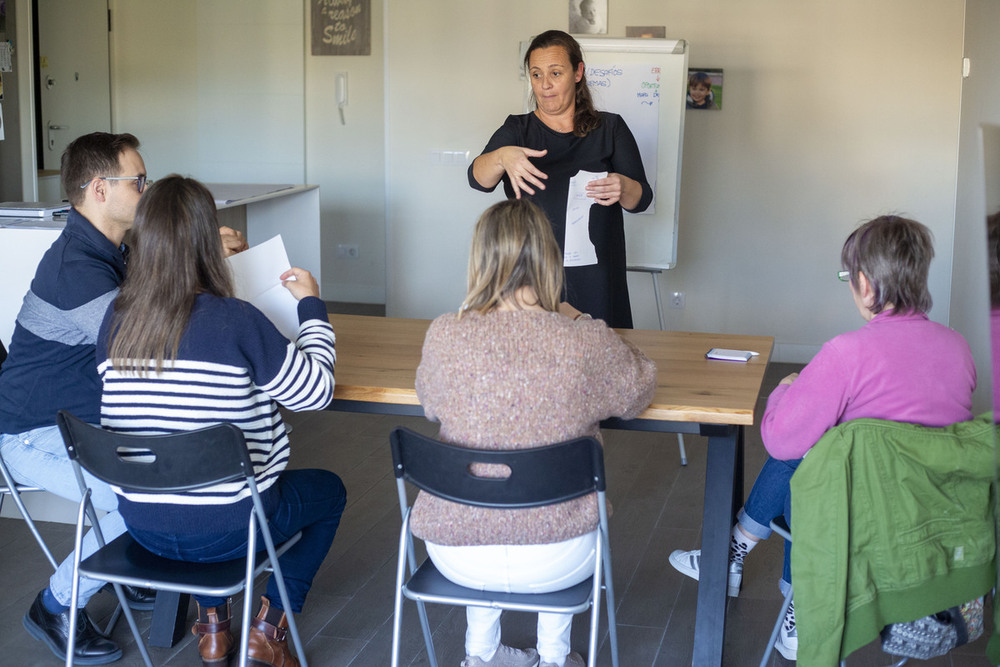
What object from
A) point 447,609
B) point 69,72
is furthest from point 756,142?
point 69,72

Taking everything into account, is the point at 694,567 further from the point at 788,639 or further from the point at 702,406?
the point at 702,406

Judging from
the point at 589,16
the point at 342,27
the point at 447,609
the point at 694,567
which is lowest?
the point at 447,609

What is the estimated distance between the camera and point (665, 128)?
4602 millimetres

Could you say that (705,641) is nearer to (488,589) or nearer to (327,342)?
(488,589)

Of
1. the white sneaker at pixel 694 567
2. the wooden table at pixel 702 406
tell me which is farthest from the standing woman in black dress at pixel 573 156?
the white sneaker at pixel 694 567

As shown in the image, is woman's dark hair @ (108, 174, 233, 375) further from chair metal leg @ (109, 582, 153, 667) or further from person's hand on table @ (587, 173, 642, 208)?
person's hand on table @ (587, 173, 642, 208)

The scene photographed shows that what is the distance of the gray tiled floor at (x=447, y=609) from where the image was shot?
2.38 m

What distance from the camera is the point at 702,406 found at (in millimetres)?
1977

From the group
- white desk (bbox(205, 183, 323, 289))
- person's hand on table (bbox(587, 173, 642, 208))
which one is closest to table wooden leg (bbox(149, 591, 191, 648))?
person's hand on table (bbox(587, 173, 642, 208))

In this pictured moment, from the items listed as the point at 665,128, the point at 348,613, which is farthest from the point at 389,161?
the point at 348,613

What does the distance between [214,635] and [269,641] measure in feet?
0.46

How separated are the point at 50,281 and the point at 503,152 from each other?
128cm

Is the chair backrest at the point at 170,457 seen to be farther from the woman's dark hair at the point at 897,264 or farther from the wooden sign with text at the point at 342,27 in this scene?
the wooden sign with text at the point at 342,27

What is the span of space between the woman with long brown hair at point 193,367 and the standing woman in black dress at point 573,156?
1.21m
